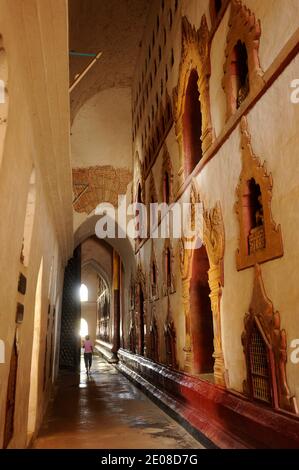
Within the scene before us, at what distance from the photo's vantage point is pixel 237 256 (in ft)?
16.3

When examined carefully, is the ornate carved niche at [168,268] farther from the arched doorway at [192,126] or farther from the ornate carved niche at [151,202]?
the arched doorway at [192,126]

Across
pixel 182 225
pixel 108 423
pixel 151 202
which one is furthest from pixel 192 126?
pixel 108 423

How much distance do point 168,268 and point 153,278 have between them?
5.57 feet

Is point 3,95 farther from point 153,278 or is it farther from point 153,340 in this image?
point 153,340

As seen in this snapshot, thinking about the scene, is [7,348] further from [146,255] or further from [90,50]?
[90,50]

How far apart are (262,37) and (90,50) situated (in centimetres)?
839

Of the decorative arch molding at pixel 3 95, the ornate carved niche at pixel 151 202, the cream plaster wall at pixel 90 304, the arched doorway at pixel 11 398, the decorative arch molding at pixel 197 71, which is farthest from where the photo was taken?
the cream plaster wall at pixel 90 304

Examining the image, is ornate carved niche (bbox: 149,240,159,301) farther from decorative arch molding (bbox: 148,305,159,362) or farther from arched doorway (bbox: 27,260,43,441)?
arched doorway (bbox: 27,260,43,441)

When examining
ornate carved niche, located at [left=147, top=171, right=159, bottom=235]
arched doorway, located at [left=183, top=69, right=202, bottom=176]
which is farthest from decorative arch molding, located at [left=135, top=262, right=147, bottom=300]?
arched doorway, located at [left=183, top=69, right=202, bottom=176]

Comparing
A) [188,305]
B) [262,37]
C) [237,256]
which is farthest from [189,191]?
[262,37]

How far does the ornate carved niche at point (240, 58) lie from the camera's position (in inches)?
181

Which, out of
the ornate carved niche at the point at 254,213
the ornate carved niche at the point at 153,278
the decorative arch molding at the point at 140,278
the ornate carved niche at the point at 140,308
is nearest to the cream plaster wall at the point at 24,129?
the ornate carved niche at the point at 254,213

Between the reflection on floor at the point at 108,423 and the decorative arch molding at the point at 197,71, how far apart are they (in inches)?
166

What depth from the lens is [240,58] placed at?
216 inches
